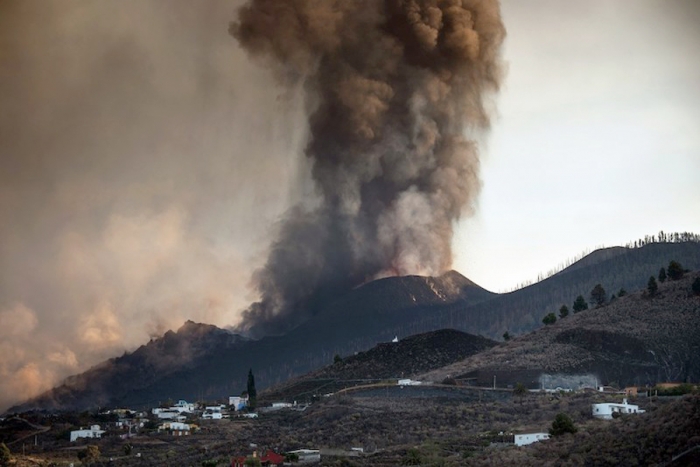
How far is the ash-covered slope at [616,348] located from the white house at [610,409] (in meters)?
17.2

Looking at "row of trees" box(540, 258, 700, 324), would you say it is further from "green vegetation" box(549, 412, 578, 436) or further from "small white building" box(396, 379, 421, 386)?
"green vegetation" box(549, 412, 578, 436)

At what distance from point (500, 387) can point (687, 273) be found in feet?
85.2

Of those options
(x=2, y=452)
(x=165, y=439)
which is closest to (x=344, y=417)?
(x=165, y=439)

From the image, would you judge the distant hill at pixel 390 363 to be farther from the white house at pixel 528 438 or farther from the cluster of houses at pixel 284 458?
the white house at pixel 528 438

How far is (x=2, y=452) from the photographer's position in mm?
73500

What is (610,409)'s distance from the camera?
61.8 m

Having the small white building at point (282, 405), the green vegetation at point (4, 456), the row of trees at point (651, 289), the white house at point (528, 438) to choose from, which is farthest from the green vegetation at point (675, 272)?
the green vegetation at point (4, 456)

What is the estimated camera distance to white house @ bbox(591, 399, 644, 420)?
201 feet

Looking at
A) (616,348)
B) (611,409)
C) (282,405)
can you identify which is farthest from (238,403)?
(611,409)

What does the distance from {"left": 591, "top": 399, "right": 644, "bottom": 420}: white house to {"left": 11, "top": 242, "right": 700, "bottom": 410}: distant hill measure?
60793 mm

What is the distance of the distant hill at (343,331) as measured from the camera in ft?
420

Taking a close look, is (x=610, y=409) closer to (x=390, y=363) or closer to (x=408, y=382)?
(x=408, y=382)

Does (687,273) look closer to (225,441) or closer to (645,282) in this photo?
(645,282)

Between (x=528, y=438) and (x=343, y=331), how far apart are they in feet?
268
